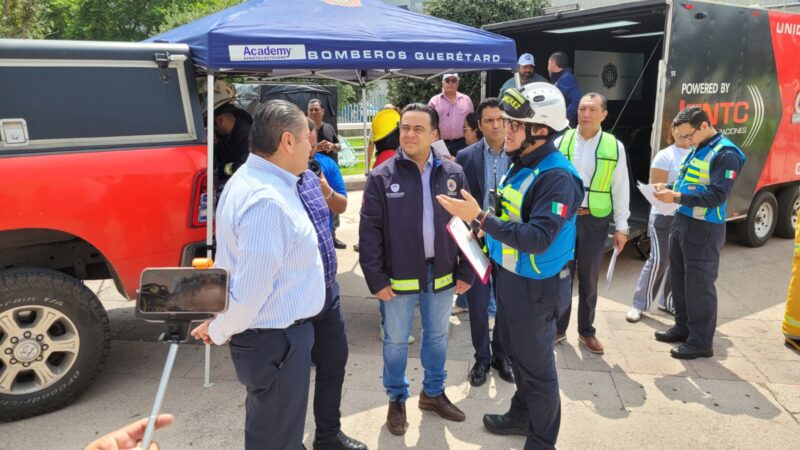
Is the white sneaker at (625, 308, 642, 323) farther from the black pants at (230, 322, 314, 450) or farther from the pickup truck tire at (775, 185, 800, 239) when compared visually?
the pickup truck tire at (775, 185, 800, 239)

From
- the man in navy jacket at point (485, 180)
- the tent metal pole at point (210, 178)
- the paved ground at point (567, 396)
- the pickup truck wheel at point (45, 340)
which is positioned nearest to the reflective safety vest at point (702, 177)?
the paved ground at point (567, 396)

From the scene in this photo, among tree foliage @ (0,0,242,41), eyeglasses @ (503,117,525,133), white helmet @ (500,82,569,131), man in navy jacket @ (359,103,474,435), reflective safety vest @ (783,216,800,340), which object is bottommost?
reflective safety vest @ (783,216,800,340)

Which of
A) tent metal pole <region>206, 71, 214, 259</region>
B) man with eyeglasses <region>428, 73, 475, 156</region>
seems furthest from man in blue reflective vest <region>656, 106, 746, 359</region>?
tent metal pole <region>206, 71, 214, 259</region>

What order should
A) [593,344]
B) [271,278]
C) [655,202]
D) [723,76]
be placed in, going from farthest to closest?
[723,76]
[655,202]
[593,344]
[271,278]

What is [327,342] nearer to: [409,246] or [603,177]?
[409,246]

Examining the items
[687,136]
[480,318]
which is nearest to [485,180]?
[480,318]

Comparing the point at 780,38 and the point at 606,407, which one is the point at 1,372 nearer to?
the point at 606,407

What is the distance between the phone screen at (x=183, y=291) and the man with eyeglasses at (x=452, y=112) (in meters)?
5.31

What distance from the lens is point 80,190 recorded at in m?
3.47

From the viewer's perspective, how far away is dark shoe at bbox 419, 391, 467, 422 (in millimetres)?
3506

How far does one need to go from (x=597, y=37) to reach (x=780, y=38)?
2652 millimetres

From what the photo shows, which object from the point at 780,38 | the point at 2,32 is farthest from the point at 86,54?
the point at 2,32

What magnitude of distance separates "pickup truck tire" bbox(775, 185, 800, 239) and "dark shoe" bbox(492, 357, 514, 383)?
5.82m

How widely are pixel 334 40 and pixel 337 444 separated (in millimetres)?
2844
